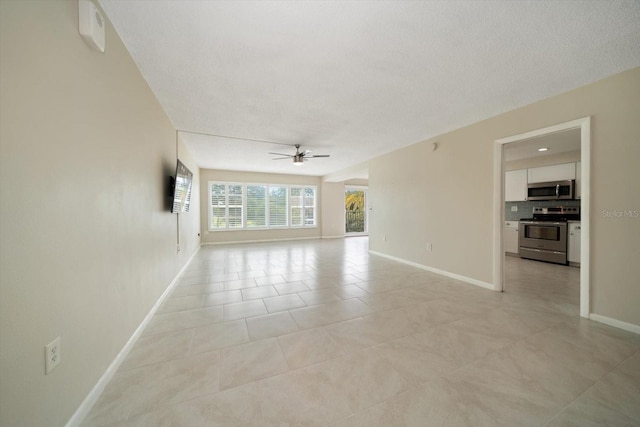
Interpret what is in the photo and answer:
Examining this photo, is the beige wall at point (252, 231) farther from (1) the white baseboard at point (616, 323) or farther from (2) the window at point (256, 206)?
(1) the white baseboard at point (616, 323)

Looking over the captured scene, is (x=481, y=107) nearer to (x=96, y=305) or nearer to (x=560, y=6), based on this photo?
→ (x=560, y=6)

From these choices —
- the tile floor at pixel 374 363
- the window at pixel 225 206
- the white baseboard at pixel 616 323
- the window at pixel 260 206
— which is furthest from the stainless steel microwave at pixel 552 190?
the window at pixel 225 206

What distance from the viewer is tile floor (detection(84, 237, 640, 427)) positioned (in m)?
1.33

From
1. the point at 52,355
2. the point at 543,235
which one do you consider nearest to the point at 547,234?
the point at 543,235

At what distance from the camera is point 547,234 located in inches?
194

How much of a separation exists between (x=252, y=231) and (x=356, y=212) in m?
4.75

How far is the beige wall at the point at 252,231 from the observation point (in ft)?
24.7

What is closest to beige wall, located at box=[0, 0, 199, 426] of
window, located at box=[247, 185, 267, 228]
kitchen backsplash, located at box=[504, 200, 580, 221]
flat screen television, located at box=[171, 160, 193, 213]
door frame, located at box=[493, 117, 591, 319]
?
flat screen television, located at box=[171, 160, 193, 213]

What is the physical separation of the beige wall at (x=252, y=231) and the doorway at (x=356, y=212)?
1.81 meters

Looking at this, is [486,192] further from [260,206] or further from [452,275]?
[260,206]

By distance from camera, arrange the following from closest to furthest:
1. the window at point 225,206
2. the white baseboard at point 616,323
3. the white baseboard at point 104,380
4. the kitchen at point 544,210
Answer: the white baseboard at point 104,380 < the white baseboard at point 616,323 < the kitchen at point 544,210 < the window at point 225,206

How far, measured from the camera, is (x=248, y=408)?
1357 mm

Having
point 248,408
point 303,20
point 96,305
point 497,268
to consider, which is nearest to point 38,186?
point 96,305

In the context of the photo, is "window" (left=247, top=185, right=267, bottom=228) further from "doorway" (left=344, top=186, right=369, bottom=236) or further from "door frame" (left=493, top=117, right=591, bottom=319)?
"door frame" (left=493, top=117, right=591, bottom=319)
